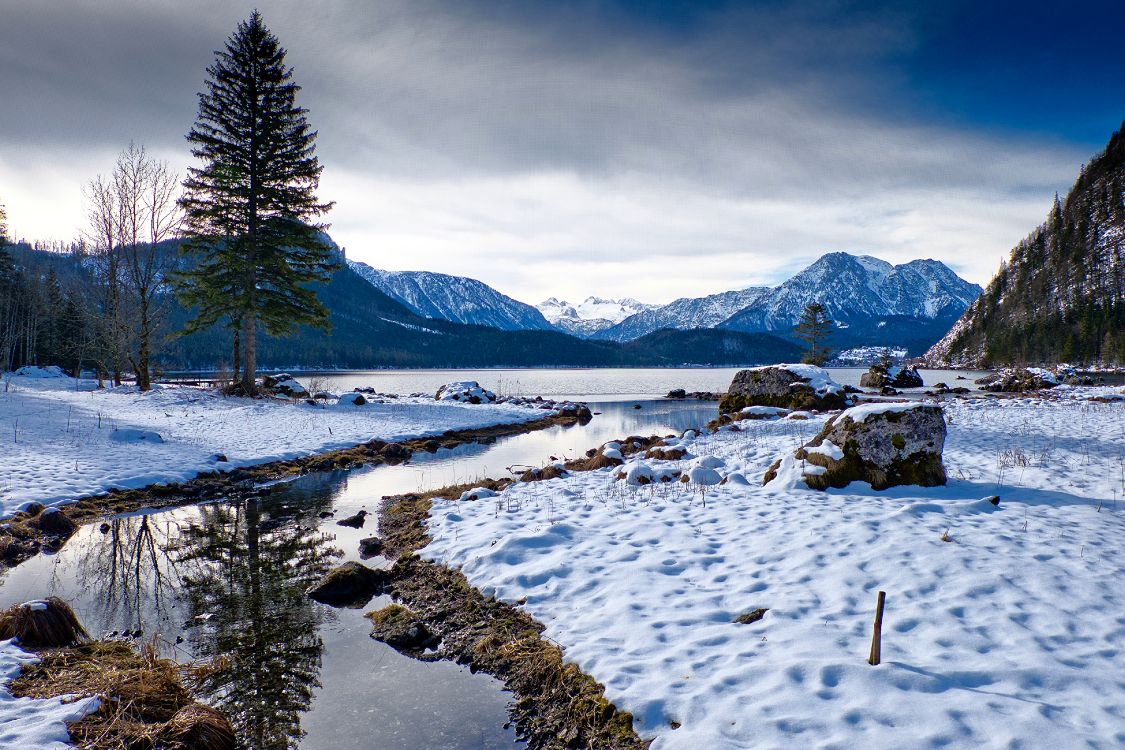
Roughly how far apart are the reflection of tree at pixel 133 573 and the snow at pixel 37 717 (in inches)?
81.7

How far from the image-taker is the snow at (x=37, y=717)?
421 centimetres

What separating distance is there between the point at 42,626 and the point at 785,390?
3197cm

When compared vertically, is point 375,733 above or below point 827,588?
below

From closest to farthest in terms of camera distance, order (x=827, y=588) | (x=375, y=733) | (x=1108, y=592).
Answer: (x=375, y=733)
(x=1108, y=592)
(x=827, y=588)

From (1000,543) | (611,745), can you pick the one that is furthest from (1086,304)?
(611,745)

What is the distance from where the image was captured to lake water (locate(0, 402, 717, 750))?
526 cm

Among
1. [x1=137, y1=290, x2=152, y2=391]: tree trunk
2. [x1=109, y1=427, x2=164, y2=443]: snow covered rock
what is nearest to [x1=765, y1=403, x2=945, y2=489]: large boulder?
Answer: [x1=109, y1=427, x2=164, y2=443]: snow covered rock

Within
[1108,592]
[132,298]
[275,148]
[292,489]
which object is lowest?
[292,489]

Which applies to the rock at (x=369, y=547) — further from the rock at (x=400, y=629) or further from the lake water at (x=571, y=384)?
the lake water at (x=571, y=384)

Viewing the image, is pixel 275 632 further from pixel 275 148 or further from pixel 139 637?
pixel 275 148

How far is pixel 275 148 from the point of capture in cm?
2822

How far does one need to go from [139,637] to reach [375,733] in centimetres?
400

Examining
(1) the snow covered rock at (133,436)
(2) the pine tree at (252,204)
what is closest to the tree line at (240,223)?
(2) the pine tree at (252,204)

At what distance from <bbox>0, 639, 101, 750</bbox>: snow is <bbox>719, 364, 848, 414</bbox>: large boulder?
30698 mm
